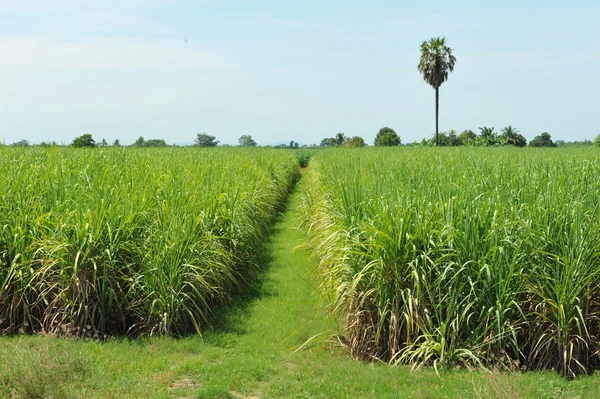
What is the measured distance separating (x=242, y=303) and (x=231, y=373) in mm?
2603

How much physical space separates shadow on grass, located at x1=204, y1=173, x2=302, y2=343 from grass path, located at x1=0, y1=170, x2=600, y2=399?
33 millimetres

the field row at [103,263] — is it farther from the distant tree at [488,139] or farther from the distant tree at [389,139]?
the distant tree at [389,139]

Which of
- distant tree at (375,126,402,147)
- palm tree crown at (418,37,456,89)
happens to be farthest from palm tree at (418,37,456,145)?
distant tree at (375,126,402,147)

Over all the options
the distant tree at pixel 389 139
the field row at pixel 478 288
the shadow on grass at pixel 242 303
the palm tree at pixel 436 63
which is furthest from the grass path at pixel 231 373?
the distant tree at pixel 389 139

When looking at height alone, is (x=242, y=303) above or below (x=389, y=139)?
below

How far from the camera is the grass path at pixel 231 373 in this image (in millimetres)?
4828

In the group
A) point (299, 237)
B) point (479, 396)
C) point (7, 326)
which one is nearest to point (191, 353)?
point (7, 326)

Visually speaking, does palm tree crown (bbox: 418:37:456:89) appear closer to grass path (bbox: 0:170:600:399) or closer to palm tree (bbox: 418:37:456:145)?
palm tree (bbox: 418:37:456:145)

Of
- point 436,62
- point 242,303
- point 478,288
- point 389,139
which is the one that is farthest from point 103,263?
point 389,139

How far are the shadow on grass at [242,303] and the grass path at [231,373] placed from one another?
0.11ft

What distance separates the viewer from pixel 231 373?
551 centimetres

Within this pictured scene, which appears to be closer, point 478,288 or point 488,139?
point 478,288

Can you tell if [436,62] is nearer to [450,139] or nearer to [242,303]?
[450,139]

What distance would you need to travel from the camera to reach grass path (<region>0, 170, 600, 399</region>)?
4828 millimetres
